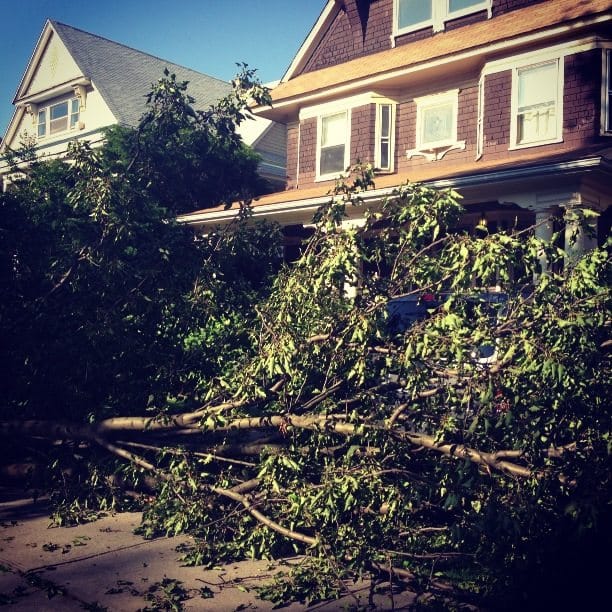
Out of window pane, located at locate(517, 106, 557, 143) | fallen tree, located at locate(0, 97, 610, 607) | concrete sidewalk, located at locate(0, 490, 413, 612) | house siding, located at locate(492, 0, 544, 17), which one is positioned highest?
house siding, located at locate(492, 0, 544, 17)

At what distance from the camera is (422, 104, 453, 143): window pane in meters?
14.4

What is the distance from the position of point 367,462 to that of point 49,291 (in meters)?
3.67

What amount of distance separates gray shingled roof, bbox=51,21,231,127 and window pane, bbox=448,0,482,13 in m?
12.1

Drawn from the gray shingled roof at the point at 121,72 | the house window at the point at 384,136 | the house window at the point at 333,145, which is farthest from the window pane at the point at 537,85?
the gray shingled roof at the point at 121,72

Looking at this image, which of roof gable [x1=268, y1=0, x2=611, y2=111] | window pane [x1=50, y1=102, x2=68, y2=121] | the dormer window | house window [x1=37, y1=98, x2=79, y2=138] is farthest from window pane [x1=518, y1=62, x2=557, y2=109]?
window pane [x1=50, y1=102, x2=68, y2=121]

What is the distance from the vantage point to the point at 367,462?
15.6ft

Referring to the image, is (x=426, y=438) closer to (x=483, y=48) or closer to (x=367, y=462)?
(x=367, y=462)

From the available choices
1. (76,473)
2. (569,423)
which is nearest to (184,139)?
(76,473)

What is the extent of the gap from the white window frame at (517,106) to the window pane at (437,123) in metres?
1.51

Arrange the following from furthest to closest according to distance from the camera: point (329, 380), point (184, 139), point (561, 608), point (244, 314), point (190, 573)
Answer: point (184, 139)
point (244, 314)
point (329, 380)
point (190, 573)
point (561, 608)

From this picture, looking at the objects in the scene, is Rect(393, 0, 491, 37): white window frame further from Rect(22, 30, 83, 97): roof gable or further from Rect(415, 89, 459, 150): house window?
Rect(22, 30, 83, 97): roof gable

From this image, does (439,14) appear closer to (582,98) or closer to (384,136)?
(384,136)

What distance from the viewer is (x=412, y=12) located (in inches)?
608

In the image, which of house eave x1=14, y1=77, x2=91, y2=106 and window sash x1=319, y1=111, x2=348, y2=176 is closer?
window sash x1=319, y1=111, x2=348, y2=176
